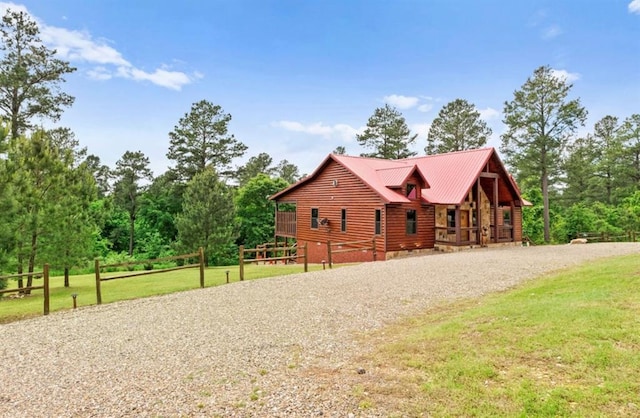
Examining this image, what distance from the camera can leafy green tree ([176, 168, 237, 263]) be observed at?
25.9 metres

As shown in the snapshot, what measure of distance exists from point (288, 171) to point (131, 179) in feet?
79.3

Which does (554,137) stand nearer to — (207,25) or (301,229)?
(301,229)

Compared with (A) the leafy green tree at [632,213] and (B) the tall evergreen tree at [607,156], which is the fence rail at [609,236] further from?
(B) the tall evergreen tree at [607,156]

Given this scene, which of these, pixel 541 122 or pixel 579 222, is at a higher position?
pixel 541 122

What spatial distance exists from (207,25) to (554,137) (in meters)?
27.1

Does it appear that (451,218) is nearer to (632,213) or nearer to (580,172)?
(632,213)

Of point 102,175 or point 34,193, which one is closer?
point 34,193

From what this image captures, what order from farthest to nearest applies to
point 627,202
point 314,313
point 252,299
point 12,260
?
point 627,202 < point 12,260 < point 252,299 < point 314,313

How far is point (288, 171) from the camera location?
194 ft

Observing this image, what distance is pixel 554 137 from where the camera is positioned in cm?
2956

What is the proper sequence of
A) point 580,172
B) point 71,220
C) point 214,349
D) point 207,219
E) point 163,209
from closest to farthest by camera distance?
point 214,349
point 71,220
point 207,219
point 163,209
point 580,172

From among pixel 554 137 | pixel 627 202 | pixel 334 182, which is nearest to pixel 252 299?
pixel 334 182

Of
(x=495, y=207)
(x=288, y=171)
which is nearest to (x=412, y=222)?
(x=495, y=207)

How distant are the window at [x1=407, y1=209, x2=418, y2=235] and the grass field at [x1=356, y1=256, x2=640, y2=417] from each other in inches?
502
